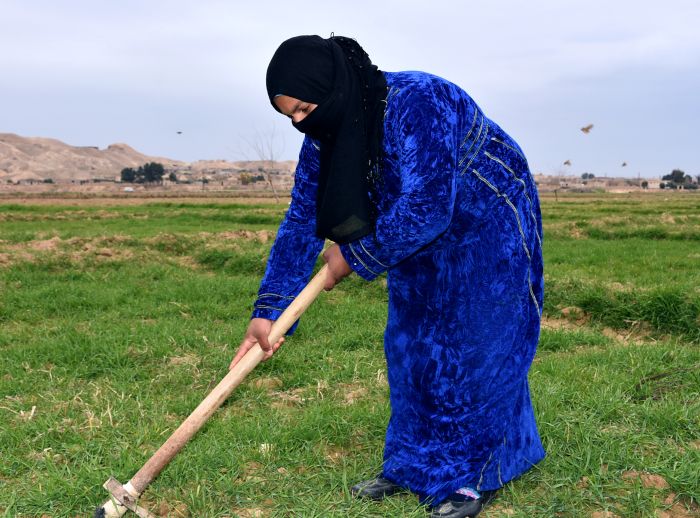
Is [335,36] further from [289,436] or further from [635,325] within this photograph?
[635,325]

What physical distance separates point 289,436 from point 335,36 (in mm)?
1897

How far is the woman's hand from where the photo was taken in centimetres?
214

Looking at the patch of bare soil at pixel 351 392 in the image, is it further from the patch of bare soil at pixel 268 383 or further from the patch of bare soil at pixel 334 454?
the patch of bare soil at pixel 334 454

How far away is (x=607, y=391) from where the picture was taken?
3484mm

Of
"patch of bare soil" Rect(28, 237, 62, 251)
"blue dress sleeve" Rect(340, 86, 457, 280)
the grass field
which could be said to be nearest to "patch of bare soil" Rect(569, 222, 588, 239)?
the grass field

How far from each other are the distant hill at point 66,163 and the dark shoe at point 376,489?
12189cm

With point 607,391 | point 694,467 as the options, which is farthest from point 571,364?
point 694,467

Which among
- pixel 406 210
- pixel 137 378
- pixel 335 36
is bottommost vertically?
pixel 137 378

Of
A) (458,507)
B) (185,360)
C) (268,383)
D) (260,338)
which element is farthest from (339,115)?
(185,360)

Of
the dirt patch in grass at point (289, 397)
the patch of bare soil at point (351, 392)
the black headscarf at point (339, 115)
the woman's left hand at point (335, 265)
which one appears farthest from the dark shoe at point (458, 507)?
the dirt patch in grass at point (289, 397)

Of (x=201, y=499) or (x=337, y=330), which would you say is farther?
(x=337, y=330)

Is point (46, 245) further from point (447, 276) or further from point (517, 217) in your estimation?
point (517, 217)

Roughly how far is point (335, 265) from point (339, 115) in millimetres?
457

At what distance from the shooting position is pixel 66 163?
144m
